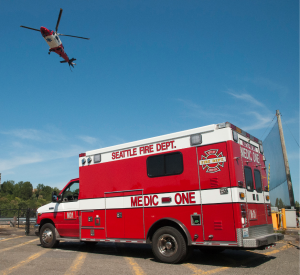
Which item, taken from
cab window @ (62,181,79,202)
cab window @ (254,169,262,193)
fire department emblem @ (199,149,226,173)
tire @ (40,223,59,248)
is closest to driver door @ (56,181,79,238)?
cab window @ (62,181,79,202)

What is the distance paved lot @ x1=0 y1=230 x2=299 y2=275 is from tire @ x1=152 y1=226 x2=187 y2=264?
0.18 m

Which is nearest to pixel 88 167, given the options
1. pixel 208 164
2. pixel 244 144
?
pixel 208 164

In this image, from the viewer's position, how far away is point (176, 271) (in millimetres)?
6012

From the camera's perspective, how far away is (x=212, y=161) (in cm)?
656

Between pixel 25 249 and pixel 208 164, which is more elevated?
pixel 208 164

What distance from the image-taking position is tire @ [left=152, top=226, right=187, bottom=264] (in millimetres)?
6531

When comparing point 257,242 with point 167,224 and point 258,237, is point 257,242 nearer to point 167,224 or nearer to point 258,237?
point 258,237

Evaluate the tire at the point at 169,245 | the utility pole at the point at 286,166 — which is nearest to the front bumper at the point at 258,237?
the tire at the point at 169,245

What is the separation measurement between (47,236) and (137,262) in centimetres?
398

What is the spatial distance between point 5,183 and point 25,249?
16338 centimetres

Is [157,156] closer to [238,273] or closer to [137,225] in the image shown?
[137,225]

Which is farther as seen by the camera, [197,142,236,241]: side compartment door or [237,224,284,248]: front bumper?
[197,142,236,241]: side compartment door

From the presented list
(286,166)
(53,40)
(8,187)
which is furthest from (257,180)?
(8,187)

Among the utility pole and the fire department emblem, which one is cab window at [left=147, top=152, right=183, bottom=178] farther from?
the utility pole
